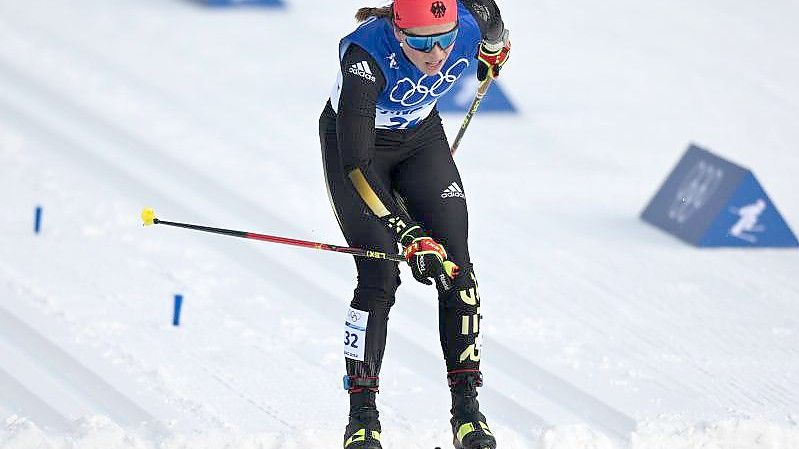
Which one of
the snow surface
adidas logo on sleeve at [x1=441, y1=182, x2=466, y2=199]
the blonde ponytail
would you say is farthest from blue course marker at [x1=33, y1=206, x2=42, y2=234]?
adidas logo on sleeve at [x1=441, y1=182, x2=466, y2=199]

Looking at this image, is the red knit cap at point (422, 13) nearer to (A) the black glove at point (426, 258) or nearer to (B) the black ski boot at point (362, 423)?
(A) the black glove at point (426, 258)

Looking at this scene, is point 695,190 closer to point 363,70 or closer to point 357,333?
point 357,333

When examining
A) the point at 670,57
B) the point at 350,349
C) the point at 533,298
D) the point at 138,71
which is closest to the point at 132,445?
the point at 350,349

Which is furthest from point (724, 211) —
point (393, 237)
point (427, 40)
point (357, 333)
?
point (427, 40)

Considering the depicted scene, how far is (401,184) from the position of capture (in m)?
4.66

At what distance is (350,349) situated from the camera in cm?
452

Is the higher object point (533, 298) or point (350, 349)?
point (350, 349)

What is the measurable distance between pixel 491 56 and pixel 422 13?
1.00 m

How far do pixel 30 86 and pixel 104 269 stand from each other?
3.54 meters

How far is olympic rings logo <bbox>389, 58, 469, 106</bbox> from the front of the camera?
4.41 meters

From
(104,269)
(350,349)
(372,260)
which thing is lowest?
(104,269)

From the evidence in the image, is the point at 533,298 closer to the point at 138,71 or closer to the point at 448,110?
the point at 448,110

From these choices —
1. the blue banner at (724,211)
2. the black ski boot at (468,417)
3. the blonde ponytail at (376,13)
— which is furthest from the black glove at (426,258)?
the blue banner at (724,211)

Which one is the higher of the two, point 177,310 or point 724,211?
point 724,211
